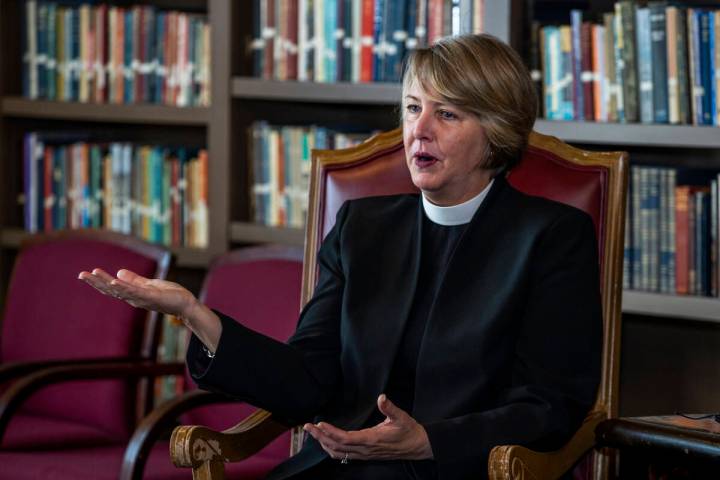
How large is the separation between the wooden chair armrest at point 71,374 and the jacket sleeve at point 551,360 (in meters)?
1.25

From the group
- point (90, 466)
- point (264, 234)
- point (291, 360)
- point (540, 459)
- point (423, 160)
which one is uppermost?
point (423, 160)

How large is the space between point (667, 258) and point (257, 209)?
4.00ft

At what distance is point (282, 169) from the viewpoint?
3.64m

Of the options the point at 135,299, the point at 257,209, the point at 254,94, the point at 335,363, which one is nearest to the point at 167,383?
the point at 257,209

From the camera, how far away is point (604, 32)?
3.04 meters

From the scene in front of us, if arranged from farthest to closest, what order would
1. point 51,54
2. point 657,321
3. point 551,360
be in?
point 51,54 → point 657,321 → point 551,360

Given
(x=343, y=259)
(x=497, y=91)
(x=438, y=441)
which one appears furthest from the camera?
(x=343, y=259)

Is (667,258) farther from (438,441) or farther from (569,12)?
(438,441)

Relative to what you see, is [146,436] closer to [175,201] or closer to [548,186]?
[548,186]

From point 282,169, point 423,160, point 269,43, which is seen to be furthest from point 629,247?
point 269,43

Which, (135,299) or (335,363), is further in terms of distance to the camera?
(335,363)

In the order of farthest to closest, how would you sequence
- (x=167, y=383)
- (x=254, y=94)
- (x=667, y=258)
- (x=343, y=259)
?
(x=167, y=383)
(x=254, y=94)
(x=667, y=258)
(x=343, y=259)

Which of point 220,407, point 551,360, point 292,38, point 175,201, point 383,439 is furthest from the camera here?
point 175,201

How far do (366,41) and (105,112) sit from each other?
0.91 metres
